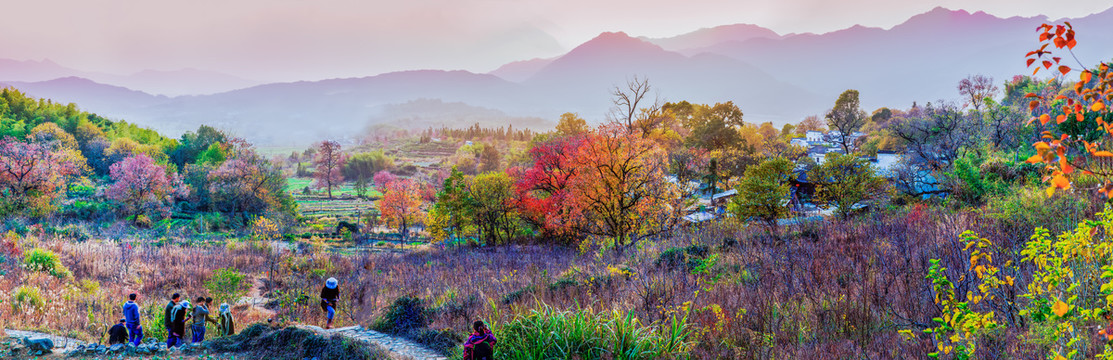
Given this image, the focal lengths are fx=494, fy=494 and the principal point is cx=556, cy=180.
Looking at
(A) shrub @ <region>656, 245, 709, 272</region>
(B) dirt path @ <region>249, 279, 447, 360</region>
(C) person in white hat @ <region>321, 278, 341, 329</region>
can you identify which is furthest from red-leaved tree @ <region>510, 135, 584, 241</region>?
(B) dirt path @ <region>249, 279, 447, 360</region>

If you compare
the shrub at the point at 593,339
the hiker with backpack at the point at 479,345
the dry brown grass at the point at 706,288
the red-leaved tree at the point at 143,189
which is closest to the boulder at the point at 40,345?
the dry brown grass at the point at 706,288

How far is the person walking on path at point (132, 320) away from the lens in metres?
8.55

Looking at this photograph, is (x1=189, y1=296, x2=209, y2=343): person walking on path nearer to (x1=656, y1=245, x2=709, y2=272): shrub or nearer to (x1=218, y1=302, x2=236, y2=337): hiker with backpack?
(x1=218, y1=302, x2=236, y2=337): hiker with backpack

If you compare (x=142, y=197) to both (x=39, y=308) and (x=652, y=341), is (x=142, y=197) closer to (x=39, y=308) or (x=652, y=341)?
(x=39, y=308)

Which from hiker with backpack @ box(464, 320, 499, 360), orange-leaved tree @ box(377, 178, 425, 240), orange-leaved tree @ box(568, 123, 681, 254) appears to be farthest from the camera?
orange-leaved tree @ box(377, 178, 425, 240)

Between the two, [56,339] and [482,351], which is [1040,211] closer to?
[482,351]

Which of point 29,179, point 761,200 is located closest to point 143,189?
point 29,179

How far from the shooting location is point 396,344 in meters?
8.50

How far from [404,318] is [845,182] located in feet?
60.0

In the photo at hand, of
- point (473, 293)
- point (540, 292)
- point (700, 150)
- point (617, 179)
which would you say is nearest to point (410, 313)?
point (473, 293)

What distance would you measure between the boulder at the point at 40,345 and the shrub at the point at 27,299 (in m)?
4.76

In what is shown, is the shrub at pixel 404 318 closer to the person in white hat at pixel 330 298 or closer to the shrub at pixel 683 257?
the person in white hat at pixel 330 298

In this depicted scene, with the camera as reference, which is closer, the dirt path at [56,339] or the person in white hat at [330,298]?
the dirt path at [56,339]

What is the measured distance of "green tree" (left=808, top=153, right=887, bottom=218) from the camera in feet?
65.1
